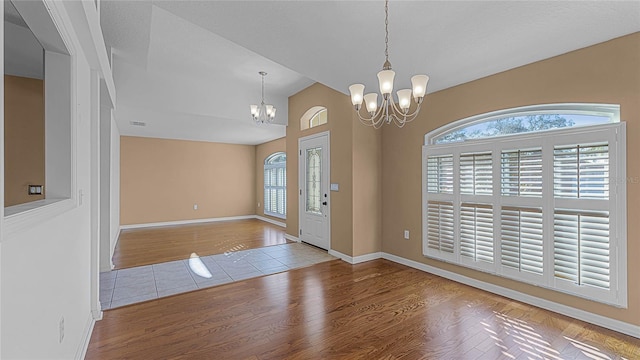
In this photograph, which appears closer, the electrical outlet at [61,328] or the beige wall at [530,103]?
the electrical outlet at [61,328]

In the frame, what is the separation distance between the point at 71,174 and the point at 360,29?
104 inches

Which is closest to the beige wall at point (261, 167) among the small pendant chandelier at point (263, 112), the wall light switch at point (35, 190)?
the small pendant chandelier at point (263, 112)

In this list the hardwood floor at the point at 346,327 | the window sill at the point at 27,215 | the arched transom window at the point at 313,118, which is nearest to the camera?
the window sill at the point at 27,215

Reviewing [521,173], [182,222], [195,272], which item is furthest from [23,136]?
[521,173]

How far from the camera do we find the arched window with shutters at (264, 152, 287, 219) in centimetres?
768

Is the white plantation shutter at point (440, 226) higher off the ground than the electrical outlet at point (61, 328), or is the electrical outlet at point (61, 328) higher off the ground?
the white plantation shutter at point (440, 226)

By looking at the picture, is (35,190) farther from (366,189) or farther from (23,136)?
(366,189)

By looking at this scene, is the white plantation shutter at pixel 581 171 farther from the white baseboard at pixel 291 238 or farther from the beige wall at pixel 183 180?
the beige wall at pixel 183 180

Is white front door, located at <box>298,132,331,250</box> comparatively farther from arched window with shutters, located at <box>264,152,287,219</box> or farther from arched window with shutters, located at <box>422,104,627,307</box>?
arched window with shutters, located at <box>264,152,287,219</box>

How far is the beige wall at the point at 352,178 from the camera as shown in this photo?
432 cm

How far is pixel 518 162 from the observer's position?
300 cm

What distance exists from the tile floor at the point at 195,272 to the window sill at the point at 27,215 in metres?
1.83

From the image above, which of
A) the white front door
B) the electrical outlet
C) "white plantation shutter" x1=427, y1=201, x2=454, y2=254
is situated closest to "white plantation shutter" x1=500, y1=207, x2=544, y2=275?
"white plantation shutter" x1=427, y1=201, x2=454, y2=254

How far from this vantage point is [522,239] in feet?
9.75
